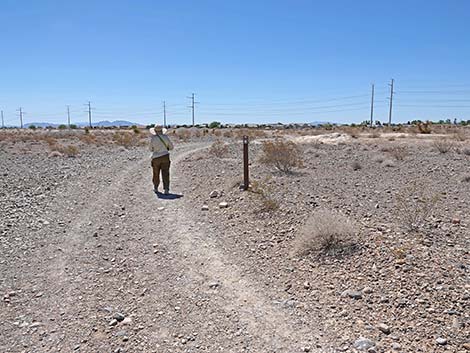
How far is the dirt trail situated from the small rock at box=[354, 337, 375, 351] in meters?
0.47

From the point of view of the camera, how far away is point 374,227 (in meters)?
7.09

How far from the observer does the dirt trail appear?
426 centimetres

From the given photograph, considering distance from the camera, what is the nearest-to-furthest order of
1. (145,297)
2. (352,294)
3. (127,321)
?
1. (127,321)
2. (352,294)
3. (145,297)

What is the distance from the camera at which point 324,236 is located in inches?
251

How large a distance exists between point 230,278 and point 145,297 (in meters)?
1.16

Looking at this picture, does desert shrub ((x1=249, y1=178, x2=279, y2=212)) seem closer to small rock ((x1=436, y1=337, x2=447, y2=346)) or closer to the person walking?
the person walking

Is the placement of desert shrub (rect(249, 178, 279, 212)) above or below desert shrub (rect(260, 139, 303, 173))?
below

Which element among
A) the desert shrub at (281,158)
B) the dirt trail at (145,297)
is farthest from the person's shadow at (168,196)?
the desert shrub at (281,158)

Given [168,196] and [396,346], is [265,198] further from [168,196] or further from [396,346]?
[396,346]

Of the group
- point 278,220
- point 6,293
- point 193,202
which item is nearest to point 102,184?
point 193,202

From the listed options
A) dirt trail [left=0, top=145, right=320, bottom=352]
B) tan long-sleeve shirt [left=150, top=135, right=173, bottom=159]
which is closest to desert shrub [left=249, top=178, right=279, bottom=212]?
dirt trail [left=0, top=145, right=320, bottom=352]

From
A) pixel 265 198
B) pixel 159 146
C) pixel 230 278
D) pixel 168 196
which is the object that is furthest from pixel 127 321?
pixel 159 146

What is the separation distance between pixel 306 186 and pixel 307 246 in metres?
5.76

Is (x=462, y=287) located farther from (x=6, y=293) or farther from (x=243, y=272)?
(x=6, y=293)
